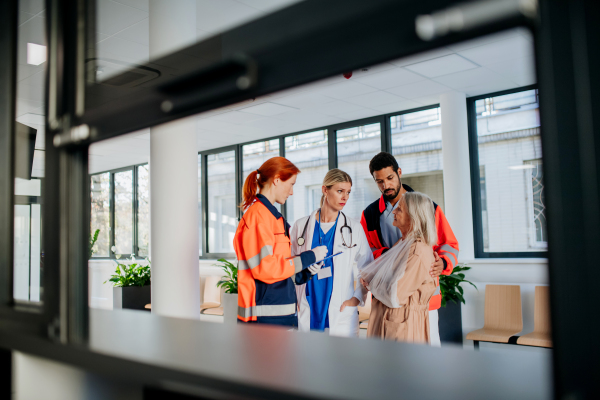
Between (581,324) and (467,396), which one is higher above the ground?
(581,324)

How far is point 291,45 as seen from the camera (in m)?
0.80

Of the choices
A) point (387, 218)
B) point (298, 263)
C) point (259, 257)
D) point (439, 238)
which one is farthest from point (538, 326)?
point (259, 257)

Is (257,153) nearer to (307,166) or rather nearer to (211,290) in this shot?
(307,166)

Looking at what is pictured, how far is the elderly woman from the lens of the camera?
7.93ft

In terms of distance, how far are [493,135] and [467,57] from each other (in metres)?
1.38

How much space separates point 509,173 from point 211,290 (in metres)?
3.93

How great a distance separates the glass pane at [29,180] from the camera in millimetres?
1242

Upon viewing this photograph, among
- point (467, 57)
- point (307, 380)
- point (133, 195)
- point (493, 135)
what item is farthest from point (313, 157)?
point (307, 380)

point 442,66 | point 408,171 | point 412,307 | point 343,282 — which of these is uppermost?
point 442,66

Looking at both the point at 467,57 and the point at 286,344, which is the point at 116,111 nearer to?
the point at 286,344

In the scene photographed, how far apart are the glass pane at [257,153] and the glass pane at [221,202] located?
26 centimetres

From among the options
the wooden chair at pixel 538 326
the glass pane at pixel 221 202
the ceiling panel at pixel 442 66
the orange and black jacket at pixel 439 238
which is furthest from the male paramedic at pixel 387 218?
the glass pane at pixel 221 202

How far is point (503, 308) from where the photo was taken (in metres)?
4.41

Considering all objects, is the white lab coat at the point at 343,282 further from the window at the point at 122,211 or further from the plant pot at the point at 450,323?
the window at the point at 122,211
